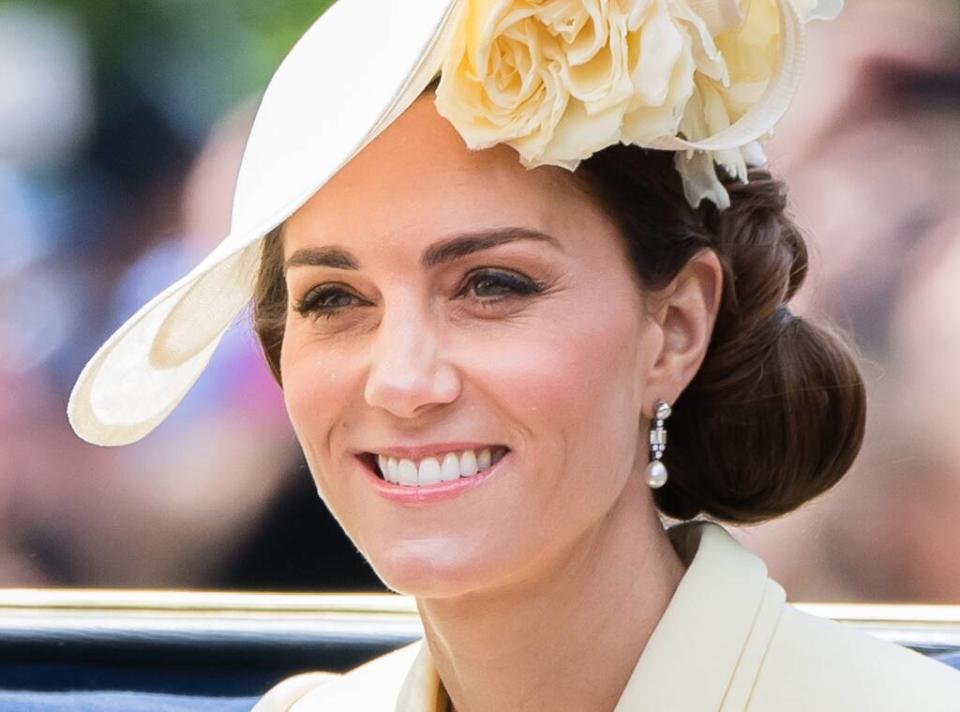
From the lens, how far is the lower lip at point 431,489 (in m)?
1.50

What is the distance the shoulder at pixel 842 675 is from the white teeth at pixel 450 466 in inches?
13.8

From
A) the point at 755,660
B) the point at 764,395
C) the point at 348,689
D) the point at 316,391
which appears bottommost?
the point at 348,689

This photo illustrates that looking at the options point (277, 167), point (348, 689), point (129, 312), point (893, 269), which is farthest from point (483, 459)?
point (129, 312)

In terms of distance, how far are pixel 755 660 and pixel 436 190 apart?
1.82ft

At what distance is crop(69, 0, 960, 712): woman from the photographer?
1.43 m

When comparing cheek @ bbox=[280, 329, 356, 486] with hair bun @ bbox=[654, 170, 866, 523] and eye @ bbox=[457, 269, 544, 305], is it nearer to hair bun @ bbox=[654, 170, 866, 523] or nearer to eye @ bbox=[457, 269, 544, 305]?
eye @ bbox=[457, 269, 544, 305]

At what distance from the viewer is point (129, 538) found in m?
2.28

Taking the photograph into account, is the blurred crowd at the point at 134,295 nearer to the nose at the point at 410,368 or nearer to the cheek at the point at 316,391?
the cheek at the point at 316,391

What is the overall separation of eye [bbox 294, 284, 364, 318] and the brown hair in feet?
0.36

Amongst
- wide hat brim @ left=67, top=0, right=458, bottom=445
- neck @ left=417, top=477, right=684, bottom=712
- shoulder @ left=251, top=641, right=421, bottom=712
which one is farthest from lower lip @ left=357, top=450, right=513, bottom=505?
shoulder @ left=251, top=641, right=421, bottom=712

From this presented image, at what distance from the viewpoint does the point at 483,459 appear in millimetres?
1514

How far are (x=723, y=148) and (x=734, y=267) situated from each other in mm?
187

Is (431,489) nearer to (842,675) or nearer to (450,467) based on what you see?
(450,467)

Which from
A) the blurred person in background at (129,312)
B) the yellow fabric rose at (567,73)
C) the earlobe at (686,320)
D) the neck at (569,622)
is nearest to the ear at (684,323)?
the earlobe at (686,320)
